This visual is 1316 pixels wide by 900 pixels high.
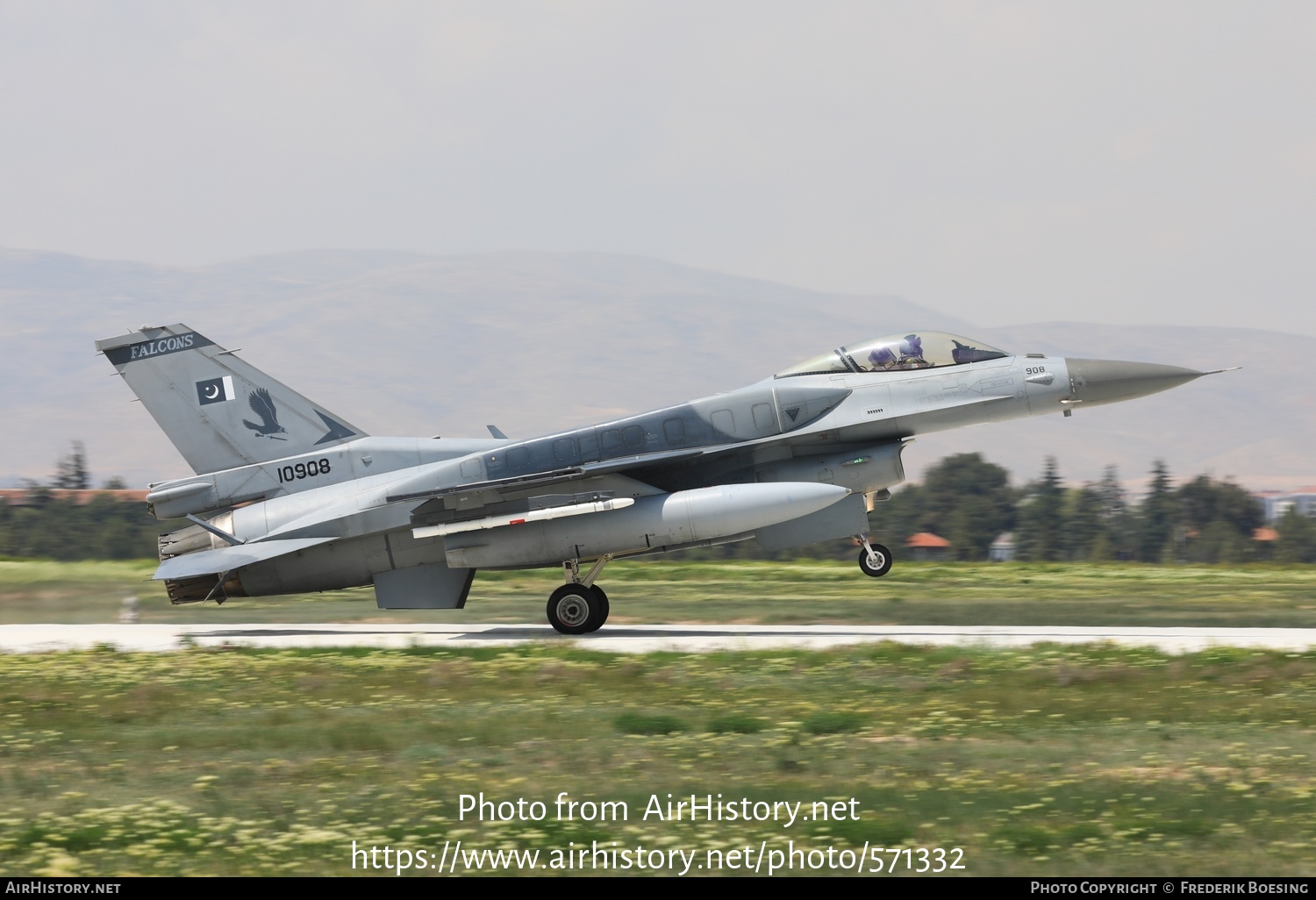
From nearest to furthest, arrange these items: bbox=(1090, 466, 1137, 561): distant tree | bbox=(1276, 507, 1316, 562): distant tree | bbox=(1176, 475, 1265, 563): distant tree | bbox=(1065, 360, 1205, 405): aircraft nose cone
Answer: bbox=(1065, 360, 1205, 405): aircraft nose cone, bbox=(1276, 507, 1316, 562): distant tree, bbox=(1176, 475, 1265, 563): distant tree, bbox=(1090, 466, 1137, 561): distant tree

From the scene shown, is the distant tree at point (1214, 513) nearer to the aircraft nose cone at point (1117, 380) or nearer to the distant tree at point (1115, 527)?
the distant tree at point (1115, 527)

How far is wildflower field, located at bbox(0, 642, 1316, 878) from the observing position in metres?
7.39

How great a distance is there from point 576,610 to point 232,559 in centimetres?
499

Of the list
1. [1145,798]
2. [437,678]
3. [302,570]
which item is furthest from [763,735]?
[302,570]

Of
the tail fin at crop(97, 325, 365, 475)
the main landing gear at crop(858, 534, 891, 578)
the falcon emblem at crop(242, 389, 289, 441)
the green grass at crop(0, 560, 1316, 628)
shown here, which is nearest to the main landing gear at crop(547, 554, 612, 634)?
the green grass at crop(0, 560, 1316, 628)

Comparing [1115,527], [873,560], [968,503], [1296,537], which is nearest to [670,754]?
[873,560]

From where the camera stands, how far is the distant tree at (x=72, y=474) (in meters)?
85.2

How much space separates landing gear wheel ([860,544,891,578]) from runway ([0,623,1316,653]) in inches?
33.1

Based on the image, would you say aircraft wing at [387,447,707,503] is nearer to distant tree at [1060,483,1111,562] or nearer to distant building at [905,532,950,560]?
distant building at [905,532,950,560]

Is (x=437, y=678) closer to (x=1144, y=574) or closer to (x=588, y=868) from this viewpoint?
(x=588, y=868)

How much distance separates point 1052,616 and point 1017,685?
Answer: 7380 millimetres

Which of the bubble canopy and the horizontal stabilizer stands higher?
the bubble canopy

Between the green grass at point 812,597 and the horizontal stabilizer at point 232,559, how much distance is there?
1382 millimetres

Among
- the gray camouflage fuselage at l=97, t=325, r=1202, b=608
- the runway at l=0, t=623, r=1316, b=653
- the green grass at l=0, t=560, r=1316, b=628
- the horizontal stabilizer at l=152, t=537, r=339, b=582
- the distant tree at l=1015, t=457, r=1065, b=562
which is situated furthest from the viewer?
the distant tree at l=1015, t=457, r=1065, b=562
